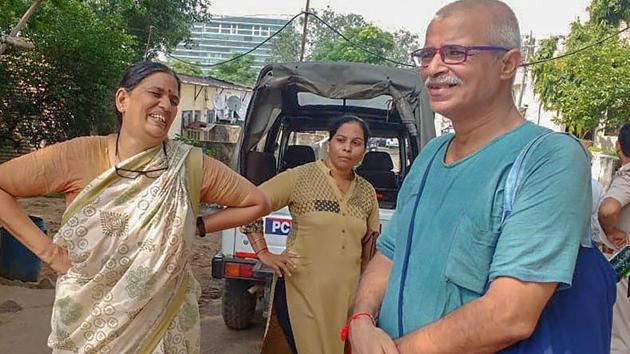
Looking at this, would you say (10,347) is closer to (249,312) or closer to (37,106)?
(249,312)

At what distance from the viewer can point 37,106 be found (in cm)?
1274

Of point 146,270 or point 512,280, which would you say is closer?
point 512,280

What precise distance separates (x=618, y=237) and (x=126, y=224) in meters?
2.75

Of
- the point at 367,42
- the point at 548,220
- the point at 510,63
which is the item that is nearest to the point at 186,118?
the point at 367,42

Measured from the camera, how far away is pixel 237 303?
527 cm

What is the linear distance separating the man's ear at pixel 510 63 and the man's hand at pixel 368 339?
701 mm

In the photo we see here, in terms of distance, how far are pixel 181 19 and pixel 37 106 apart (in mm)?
9563

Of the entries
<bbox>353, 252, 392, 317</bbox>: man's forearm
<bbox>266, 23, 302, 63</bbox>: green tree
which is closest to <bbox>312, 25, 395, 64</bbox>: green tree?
<bbox>266, 23, 302, 63</bbox>: green tree

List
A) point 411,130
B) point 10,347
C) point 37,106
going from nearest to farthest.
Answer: point 10,347 → point 411,130 → point 37,106

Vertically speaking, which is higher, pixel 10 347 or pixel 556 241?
pixel 556 241

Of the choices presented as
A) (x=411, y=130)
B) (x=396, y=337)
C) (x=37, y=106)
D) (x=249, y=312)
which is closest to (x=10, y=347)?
(x=249, y=312)

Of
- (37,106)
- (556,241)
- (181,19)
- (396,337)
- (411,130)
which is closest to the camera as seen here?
(556,241)

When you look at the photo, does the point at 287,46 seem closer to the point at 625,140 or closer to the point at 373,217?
the point at 625,140

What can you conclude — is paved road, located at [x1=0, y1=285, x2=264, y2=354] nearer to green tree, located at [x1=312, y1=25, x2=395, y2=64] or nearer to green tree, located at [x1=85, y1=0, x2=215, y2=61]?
green tree, located at [x1=85, y1=0, x2=215, y2=61]
